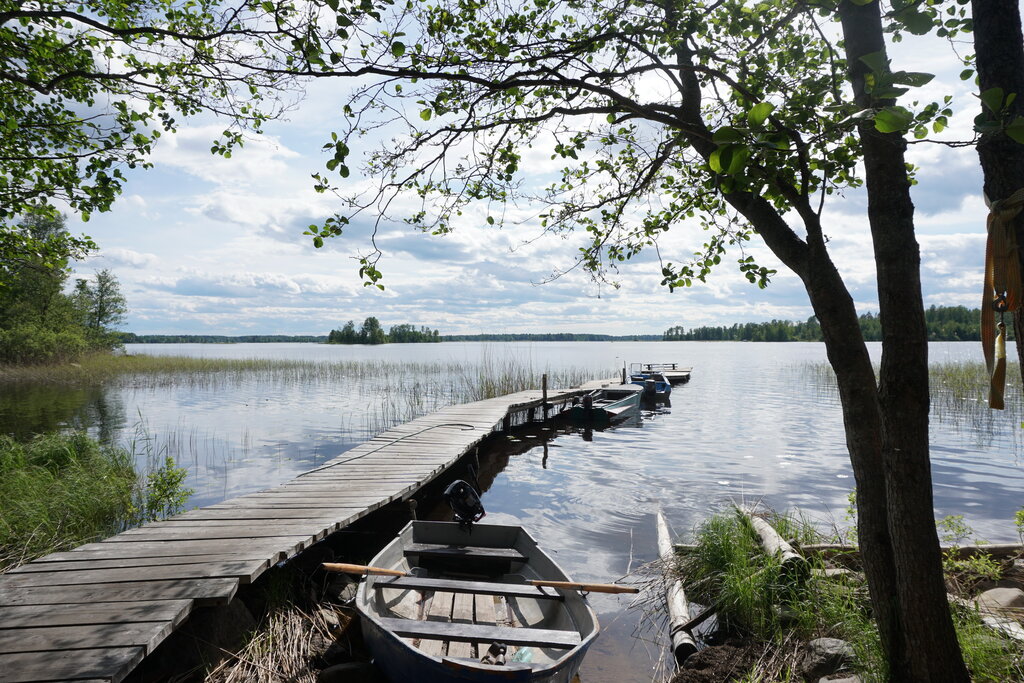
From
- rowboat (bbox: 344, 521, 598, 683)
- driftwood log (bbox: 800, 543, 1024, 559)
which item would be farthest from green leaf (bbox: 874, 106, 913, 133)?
driftwood log (bbox: 800, 543, 1024, 559)

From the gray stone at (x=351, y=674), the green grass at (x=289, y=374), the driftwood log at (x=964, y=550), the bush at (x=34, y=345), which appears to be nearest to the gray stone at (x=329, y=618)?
the gray stone at (x=351, y=674)

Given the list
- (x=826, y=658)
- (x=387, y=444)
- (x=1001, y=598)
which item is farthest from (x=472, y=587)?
(x=387, y=444)

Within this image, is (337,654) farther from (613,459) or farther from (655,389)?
(655,389)

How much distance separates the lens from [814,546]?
6.38 meters

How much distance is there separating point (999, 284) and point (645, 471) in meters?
12.1

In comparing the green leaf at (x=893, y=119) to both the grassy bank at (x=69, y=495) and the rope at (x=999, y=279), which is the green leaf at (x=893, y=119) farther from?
the grassy bank at (x=69, y=495)

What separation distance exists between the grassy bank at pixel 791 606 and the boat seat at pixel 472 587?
1331 millimetres

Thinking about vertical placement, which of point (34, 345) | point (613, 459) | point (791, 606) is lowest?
point (613, 459)

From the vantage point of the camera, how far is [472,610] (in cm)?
555

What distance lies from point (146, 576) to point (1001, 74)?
611cm

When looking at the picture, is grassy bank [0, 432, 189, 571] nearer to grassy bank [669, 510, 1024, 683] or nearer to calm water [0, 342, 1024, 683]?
calm water [0, 342, 1024, 683]

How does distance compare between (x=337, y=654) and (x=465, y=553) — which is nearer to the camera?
(x=337, y=654)

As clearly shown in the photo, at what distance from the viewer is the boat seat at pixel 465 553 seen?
6.12 metres

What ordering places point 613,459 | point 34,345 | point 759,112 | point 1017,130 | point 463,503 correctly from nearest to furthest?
point 759,112
point 1017,130
point 463,503
point 613,459
point 34,345
